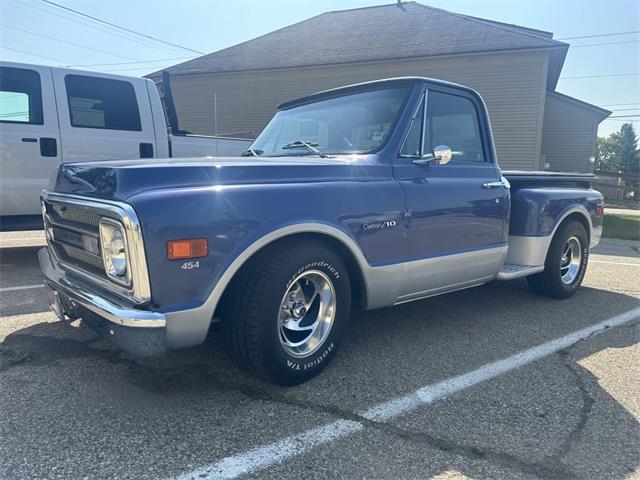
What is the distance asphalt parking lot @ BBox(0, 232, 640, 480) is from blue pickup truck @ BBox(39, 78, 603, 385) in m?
0.39

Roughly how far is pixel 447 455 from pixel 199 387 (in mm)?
1485

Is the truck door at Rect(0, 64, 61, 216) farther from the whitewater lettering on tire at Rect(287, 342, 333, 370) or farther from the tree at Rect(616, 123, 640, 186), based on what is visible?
the tree at Rect(616, 123, 640, 186)

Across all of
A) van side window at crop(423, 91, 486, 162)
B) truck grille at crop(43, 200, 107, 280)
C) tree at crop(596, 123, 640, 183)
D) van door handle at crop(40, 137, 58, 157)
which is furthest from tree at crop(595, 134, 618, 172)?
truck grille at crop(43, 200, 107, 280)

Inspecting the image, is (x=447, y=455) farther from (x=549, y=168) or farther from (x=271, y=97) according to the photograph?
(x=549, y=168)

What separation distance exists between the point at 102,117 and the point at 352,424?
17.7ft

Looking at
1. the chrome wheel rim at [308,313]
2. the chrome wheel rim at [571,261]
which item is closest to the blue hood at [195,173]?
the chrome wheel rim at [308,313]

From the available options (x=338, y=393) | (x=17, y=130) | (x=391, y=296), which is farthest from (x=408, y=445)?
(x=17, y=130)

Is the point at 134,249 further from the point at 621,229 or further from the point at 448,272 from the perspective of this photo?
the point at 621,229

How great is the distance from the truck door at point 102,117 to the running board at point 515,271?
473 centimetres

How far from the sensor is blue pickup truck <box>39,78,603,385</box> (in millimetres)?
2449

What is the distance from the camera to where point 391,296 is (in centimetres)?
349

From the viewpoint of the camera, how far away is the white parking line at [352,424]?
86.3 inches

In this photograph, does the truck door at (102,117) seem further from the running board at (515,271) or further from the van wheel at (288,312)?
the running board at (515,271)

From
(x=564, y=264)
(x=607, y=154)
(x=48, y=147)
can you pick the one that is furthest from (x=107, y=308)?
(x=607, y=154)
